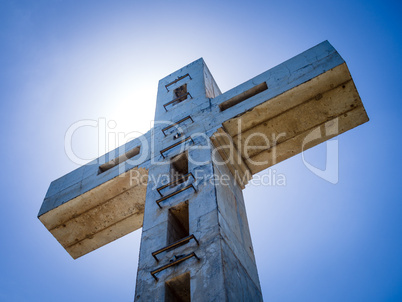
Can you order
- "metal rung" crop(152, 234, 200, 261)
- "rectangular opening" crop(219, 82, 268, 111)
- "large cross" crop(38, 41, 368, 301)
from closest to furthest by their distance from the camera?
"large cross" crop(38, 41, 368, 301)
"metal rung" crop(152, 234, 200, 261)
"rectangular opening" crop(219, 82, 268, 111)

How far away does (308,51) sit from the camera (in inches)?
430

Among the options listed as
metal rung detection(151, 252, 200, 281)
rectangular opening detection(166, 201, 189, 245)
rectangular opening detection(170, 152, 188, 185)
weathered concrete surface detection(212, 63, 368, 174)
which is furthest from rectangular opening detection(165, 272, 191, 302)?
weathered concrete surface detection(212, 63, 368, 174)

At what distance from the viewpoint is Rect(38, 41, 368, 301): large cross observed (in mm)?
7215

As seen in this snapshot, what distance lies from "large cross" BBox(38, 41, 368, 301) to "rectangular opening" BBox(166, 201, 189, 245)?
3 cm

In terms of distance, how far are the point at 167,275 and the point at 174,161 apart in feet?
12.0

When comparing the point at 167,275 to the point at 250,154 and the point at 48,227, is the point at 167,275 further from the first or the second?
the point at 48,227

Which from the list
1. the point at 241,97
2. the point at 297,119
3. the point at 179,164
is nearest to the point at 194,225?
the point at 179,164

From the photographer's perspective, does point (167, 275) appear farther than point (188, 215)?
No

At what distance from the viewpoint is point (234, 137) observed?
10828 mm

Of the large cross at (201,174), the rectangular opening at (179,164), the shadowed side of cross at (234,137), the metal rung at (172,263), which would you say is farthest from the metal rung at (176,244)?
the shadowed side of cross at (234,137)

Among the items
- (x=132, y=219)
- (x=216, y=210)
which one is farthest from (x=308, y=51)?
(x=132, y=219)

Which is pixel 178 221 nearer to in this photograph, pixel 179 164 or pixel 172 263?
pixel 172 263

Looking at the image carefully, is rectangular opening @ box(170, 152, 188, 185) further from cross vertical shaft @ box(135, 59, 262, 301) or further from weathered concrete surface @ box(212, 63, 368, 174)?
weathered concrete surface @ box(212, 63, 368, 174)

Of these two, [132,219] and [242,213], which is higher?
[132,219]
